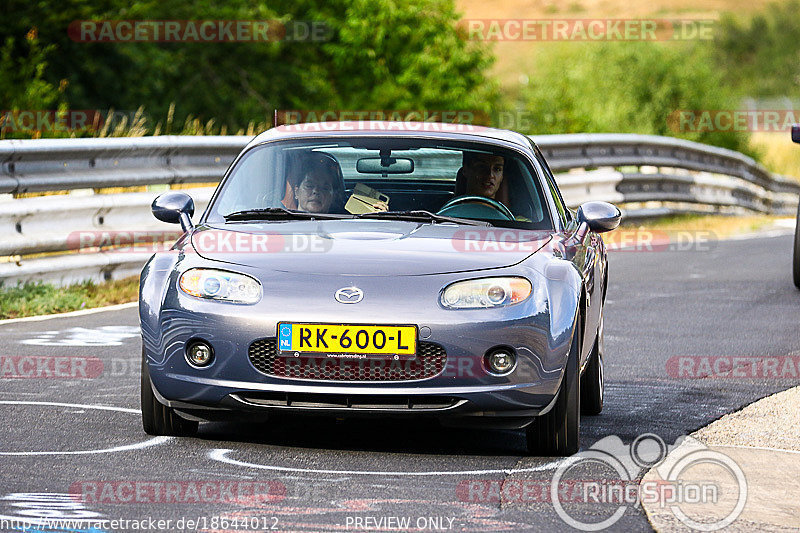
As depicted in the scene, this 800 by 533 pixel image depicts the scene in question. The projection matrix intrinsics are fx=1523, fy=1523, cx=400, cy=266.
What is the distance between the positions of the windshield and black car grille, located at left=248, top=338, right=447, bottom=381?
1033mm

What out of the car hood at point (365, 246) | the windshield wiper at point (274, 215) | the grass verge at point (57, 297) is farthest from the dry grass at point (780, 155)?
the car hood at point (365, 246)

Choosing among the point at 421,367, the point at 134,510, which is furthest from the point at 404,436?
the point at 134,510

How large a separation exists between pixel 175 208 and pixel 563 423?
2116mm

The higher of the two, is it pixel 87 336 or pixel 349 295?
pixel 349 295

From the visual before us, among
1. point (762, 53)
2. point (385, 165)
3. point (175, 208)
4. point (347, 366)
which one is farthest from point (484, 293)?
point (762, 53)

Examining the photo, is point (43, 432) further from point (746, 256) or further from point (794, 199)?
point (794, 199)

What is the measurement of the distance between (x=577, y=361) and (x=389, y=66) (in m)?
47.7

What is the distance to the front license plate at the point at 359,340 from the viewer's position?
5.83 metres

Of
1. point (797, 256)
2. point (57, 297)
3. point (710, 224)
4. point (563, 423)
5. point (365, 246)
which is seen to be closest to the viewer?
point (563, 423)

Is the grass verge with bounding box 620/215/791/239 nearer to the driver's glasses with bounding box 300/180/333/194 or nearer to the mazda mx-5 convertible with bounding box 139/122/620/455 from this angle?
the driver's glasses with bounding box 300/180/333/194

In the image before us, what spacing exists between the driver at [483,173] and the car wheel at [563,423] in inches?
49.3

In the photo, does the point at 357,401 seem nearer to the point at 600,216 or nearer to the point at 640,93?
the point at 600,216

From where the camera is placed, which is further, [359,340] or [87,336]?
[87,336]

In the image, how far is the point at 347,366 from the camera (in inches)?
231
